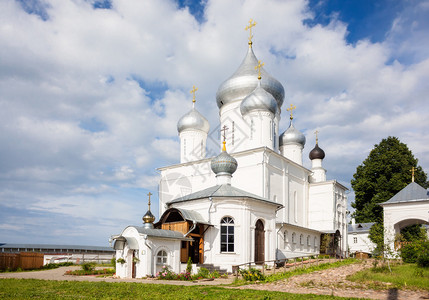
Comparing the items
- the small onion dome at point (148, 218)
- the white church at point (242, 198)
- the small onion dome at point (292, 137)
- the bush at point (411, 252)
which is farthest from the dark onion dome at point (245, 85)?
the bush at point (411, 252)

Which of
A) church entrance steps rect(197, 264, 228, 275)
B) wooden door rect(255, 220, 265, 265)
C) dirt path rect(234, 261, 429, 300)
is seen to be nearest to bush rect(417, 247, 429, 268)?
dirt path rect(234, 261, 429, 300)

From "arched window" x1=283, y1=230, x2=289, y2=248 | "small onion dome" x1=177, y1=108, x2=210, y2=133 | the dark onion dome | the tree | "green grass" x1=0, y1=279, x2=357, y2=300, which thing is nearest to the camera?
"green grass" x1=0, y1=279, x2=357, y2=300

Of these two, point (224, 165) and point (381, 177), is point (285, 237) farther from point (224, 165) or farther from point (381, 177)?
point (381, 177)

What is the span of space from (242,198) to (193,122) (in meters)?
12.0

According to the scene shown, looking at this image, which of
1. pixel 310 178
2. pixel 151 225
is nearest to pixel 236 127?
pixel 310 178

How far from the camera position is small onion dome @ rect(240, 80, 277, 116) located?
26.5 metres

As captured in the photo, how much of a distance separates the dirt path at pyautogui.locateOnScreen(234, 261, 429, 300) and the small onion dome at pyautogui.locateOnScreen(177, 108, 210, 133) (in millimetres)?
16846

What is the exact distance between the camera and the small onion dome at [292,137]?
31.1 meters

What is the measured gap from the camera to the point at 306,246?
2664cm

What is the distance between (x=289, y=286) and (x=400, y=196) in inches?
530

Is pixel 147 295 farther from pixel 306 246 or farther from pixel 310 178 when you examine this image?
pixel 310 178

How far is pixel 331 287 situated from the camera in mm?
12023

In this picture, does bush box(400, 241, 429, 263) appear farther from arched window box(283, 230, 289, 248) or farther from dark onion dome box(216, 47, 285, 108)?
dark onion dome box(216, 47, 285, 108)

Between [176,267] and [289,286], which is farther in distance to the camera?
[176,267]
